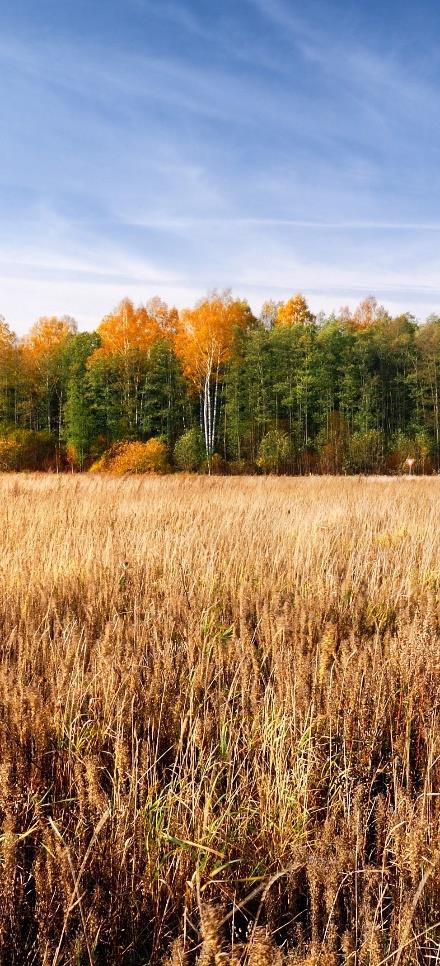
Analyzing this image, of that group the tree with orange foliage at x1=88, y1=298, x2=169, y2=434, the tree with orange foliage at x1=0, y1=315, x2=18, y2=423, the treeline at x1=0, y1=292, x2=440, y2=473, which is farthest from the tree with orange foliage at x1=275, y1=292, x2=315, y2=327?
the tree with orange foliage at x1=0, y1=315, x2=18, y2=423

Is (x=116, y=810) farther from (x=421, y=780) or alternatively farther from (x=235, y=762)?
(x=421, y=780)

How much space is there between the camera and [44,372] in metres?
46.0

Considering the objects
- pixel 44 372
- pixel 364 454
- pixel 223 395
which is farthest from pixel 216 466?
pixel 44 372

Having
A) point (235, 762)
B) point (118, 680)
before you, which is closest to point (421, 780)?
point (235, 762)

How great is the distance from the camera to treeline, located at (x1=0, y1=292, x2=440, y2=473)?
39125 mm

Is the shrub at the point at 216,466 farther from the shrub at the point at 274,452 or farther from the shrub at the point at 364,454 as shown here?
the shrub at the point at 364,454

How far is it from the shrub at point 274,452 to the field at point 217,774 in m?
35.6

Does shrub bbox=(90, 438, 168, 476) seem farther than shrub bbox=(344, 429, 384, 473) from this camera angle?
No

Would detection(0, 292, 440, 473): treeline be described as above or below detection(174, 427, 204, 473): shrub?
above

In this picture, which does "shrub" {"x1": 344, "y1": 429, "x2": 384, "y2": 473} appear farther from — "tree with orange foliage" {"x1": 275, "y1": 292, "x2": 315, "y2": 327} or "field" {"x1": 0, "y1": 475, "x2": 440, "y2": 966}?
"field" {"x1": 0, "y1": 475, "x2": 440, "y2": 966}

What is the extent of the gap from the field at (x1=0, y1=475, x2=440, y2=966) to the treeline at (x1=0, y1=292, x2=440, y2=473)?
32.1 m

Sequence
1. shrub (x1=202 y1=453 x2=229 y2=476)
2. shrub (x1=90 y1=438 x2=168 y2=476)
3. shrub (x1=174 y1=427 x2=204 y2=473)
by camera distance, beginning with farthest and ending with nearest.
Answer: shrub (x1=202 y1=453 x2=229 y2=476) → shrub (x1=174 y1=427 x2=204 y2=473) → shrub (x1=90 y1=438 x2=168 y2=476)

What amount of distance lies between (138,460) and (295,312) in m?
29.3

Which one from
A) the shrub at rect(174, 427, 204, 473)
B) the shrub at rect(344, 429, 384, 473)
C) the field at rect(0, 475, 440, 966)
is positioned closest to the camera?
the field at rect(0, 475, 440, 966)
